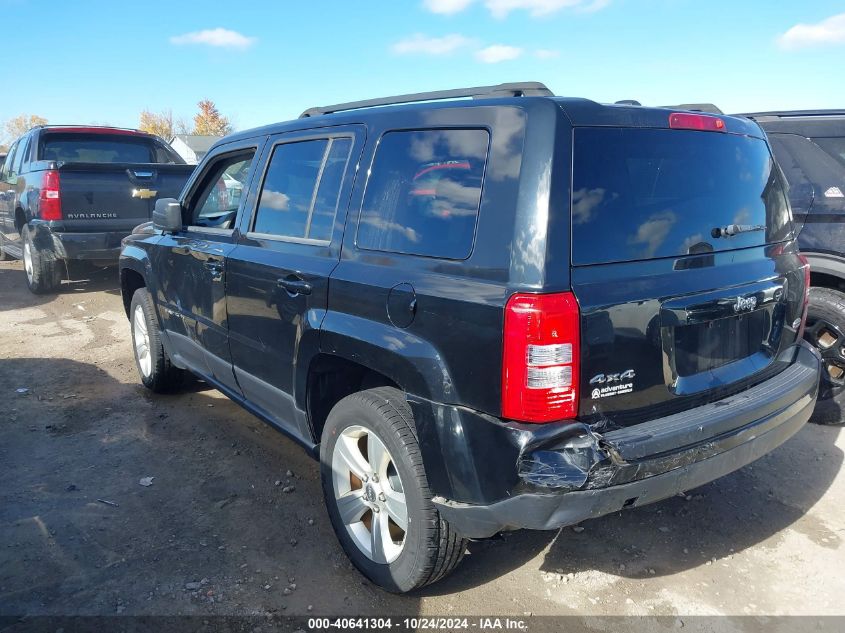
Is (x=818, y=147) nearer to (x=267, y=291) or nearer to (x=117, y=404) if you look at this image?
(x=267, y=291)

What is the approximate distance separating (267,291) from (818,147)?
3988 millimetres

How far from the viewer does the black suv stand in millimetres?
4375

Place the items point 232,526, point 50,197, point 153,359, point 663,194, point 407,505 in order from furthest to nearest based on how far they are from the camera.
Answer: point 50,197, point 153,359, point 232,526, point 407,505, point 663,194

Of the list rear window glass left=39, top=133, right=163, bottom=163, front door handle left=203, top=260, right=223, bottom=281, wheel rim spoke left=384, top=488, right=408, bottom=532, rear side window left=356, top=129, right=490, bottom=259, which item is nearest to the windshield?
rear window glass left=39, top=133, right=163, bottom=163

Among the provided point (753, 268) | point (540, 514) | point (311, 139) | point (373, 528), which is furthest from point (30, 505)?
point (753, 268)

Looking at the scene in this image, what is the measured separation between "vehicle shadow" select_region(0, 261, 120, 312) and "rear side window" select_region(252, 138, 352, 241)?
6.42m

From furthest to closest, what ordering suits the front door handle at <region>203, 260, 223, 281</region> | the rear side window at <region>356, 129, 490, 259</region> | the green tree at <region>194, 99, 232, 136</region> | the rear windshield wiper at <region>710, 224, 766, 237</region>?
the green tree at <region>194, 99, 232, 136</region>
the front door handle at <region>203, 260, 223, 281</region>
the rear windshield wiper at <region>710, 224, 766, 237</region>
the rear side window at <region>356, 129, 490, 259</region>

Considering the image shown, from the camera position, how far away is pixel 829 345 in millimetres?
4465

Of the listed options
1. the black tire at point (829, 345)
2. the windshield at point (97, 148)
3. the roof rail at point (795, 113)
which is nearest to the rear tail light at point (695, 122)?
the black tire at point (829, 345)

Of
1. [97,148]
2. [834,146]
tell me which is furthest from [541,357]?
[97,148]

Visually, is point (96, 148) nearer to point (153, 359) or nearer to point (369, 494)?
point (153, 359)

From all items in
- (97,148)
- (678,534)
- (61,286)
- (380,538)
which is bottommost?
(678,534)

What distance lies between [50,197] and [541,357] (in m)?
7.60

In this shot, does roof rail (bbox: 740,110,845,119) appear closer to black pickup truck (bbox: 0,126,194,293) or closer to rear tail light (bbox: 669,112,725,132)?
rear tail light (bbox: 669,112,725,132)
